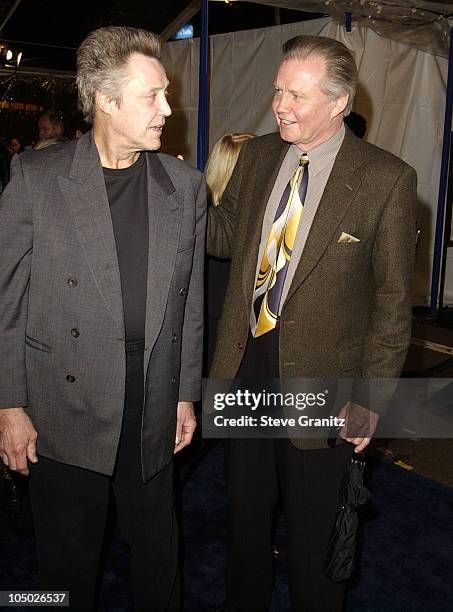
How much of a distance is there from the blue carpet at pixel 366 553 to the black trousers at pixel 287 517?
0.40 m

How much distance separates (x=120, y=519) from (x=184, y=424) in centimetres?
33

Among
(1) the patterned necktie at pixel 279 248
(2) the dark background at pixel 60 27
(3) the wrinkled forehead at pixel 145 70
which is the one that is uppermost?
(2) the dark background at pixel 60 27

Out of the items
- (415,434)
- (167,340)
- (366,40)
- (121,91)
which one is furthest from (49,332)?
(366,40)

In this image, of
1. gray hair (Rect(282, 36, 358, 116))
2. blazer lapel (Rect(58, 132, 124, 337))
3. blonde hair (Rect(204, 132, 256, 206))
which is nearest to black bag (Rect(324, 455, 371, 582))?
blazer lapel (Rect(58, 132, 124, 337))

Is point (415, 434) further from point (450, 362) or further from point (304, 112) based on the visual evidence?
point (304, 112)

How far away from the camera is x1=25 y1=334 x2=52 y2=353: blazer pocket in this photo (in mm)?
1725

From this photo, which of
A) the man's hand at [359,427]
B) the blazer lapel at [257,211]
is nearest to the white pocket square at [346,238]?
the blazer lapel at [257,211]

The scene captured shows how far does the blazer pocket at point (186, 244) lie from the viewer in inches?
70.8

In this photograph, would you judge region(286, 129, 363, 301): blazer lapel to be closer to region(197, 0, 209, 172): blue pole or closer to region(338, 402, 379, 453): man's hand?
region(338, 402, 379, 453): man's hand

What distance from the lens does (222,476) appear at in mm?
3553

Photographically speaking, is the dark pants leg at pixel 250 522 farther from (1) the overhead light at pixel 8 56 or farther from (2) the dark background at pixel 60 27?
(1) the overhead light at pixel 8 56

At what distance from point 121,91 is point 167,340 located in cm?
65

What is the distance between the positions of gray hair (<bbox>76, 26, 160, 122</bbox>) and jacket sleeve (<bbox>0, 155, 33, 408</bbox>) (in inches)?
10.7

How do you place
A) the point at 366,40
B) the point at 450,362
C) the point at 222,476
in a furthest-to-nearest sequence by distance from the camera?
the point at 366,40 → the point at 450,362 → the point at 222,476
